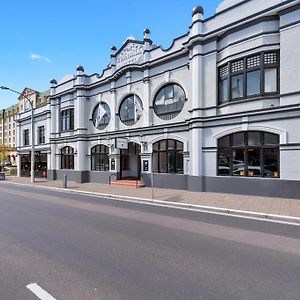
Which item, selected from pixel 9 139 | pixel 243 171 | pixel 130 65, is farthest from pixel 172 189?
pixel 9 139

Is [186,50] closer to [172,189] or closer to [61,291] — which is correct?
[172,189]

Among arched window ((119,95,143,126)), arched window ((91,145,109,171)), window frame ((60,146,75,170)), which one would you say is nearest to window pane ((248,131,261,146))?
arched window ((119,95,143,126))

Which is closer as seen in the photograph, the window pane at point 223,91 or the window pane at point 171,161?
the window pane at point 223,91

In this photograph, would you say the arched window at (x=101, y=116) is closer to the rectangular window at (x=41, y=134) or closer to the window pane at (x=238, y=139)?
the rectangular window at (x=41, y=134)

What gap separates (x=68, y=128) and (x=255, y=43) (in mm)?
18891

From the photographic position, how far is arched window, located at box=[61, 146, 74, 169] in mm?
27042

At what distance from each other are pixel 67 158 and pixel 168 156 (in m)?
12.6

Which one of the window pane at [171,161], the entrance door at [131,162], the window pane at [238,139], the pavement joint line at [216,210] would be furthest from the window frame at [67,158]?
the window pane at [238,139]

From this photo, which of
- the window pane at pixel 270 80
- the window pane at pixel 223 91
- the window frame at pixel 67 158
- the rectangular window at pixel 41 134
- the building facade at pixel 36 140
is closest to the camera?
the window pane at pixel 270 80

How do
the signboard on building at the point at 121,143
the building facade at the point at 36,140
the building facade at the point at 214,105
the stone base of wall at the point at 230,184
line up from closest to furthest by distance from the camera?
the stone base of wall at the point at 230,184 → the building facade at the point at 214,105 → the signboard on building at the point at 121,143 → the building facade at the point at 36,140

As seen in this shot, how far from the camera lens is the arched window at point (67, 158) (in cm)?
2704

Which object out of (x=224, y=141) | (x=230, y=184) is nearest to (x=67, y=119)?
(x=224, y=141)

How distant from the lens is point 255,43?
564 inches

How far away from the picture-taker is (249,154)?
14.8 m
